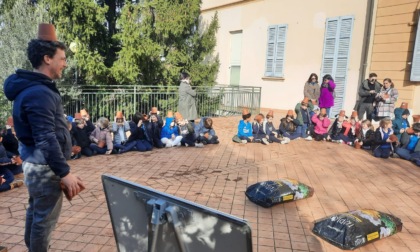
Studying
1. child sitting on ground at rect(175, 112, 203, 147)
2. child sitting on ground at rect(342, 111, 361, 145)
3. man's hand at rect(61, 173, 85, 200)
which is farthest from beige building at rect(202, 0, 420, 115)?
man's hand at rect(61, 173, 85, 200)

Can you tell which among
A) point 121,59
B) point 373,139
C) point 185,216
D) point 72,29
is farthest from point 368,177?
point 72,29

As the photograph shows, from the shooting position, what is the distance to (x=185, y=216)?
1.31 metres

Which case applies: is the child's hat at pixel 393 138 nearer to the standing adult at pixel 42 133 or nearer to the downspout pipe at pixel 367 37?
the downspout pipe at pixel 367 37

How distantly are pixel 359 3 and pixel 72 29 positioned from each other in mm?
9884

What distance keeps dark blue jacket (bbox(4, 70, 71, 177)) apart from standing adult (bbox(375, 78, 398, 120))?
8902mm

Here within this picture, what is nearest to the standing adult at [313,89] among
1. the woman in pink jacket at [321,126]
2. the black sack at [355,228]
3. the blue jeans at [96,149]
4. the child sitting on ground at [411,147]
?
the woman in pink jacket at [321,126]

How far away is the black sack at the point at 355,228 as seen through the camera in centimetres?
342

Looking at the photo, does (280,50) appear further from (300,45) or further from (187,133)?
(187,133)

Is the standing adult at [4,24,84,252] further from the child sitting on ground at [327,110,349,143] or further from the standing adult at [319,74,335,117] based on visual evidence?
the standing adult at [319,74,335,117]

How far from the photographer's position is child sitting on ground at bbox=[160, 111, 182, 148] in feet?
26.2

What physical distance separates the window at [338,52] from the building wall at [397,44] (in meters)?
1.00

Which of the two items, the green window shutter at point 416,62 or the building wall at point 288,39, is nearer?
the green window shutter at point 416,62

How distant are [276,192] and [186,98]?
581 centimetres

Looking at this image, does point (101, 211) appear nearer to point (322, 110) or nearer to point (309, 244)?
point (309, 244)
